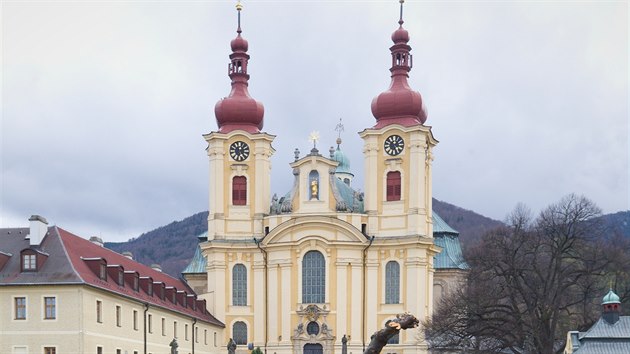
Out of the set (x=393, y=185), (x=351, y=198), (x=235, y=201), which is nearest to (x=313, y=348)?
(x=351, y=198)

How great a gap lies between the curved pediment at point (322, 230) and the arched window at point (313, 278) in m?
1.41

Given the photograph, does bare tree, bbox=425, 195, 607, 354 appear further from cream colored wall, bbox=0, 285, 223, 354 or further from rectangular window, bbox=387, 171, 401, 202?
cream colored wall, bbox=0, 285, 223, 354

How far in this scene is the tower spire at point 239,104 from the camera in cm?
6800

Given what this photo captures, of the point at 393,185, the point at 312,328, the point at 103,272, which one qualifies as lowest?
the point at 312,328

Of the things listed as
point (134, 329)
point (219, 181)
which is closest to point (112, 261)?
point (134, 329)

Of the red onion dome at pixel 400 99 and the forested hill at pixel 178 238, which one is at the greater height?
the red onion dome at pixel 400 99

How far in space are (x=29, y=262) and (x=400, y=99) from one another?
33.5m

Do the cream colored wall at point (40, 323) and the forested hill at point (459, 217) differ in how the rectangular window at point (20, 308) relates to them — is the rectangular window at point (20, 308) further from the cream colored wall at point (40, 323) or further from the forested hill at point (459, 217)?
the forested hill at point (459, 217)

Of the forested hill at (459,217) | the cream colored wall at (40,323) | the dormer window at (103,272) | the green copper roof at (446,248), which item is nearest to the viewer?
the cream colored wall at (40,323)

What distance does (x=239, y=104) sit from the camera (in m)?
68.0

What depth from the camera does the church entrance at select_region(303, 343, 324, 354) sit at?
63.0 m

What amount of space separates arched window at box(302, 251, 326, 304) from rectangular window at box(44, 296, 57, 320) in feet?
89.4

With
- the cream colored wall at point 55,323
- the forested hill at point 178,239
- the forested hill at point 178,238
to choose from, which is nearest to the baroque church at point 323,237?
the cream colored wall at point 55,323

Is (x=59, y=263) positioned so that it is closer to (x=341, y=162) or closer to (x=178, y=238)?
(x=341, y=162)
